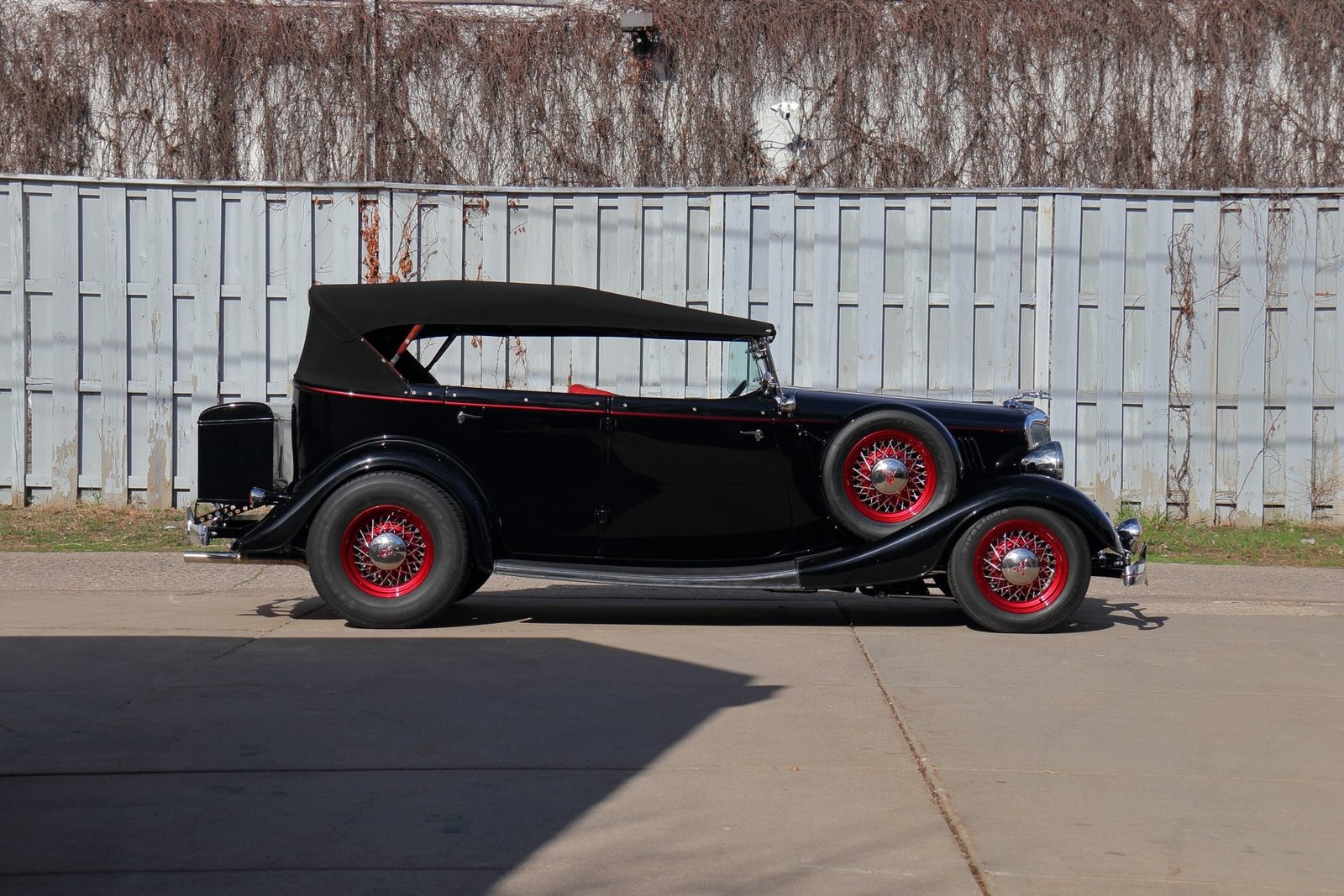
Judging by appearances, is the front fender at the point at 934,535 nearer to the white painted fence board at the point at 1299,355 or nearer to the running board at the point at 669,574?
the running board at the point at 669,574

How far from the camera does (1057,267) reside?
35.5 feet

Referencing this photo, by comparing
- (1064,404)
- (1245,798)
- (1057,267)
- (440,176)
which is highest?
(440,176)

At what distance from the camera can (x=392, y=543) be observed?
6.82 m

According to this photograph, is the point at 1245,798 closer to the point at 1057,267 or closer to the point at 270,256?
the point at 1057,267

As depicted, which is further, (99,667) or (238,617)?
(238,617)

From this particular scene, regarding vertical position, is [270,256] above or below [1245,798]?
above

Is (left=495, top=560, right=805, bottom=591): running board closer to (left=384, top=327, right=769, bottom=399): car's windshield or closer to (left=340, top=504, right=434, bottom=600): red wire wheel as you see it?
(left=340, top=504, right=434, bottom=600): red wire wheel

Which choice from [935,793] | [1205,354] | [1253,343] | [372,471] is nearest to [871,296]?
[1205,354]

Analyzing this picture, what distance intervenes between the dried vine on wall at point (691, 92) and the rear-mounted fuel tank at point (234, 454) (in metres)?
5.41

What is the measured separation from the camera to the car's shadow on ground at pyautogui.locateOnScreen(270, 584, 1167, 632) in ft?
24.4

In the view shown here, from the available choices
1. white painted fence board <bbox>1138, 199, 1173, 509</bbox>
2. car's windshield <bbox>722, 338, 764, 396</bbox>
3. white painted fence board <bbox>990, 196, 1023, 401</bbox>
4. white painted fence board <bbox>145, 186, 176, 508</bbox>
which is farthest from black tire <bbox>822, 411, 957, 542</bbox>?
white painted fence board <bbox>145, 186, 176, 508</bbox>

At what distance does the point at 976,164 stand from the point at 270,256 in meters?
5.88

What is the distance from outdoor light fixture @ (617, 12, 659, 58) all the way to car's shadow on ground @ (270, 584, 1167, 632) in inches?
212

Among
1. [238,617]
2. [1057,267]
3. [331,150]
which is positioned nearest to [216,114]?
[331,150]
